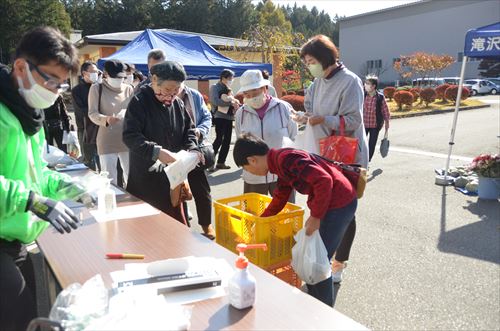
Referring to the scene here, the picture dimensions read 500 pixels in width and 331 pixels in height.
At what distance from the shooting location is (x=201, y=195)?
3.95 meters

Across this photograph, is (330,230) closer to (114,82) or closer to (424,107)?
(114,82)

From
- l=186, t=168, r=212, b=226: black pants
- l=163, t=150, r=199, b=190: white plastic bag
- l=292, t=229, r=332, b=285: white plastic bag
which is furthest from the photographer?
l=186, t=168, r=212, b=226: black pants

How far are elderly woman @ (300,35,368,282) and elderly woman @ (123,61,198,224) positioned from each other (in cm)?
96

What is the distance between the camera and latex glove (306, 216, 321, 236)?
2240mm

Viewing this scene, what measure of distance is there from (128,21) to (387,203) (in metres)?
45.5

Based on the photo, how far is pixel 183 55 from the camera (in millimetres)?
8688

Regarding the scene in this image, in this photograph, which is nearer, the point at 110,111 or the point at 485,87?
the point at 110,111

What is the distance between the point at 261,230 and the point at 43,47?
1.51 metres

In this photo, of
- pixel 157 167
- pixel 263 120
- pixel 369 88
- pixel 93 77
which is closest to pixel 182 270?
pixel 157 167

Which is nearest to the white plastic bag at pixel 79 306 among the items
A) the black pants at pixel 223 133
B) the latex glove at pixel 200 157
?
the latex glove at pixel 200 157

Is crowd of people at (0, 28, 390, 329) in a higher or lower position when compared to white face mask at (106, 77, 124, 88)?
lower

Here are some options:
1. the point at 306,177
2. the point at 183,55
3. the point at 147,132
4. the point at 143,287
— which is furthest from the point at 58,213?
the point at 183,55

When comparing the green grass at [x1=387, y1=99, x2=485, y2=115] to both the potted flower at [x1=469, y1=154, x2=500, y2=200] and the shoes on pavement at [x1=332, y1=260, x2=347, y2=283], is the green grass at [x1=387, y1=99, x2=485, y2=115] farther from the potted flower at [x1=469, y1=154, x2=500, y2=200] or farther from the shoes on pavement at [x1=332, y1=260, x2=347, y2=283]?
the shoes on pavement at [x1=332, y1=260, x2=347, y2=283]

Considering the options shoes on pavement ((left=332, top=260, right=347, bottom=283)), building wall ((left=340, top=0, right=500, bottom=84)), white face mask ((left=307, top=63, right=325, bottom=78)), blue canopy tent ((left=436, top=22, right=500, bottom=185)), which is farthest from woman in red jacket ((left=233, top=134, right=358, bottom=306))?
building wall ((left=340, top=0, right=500, bottom=84))
